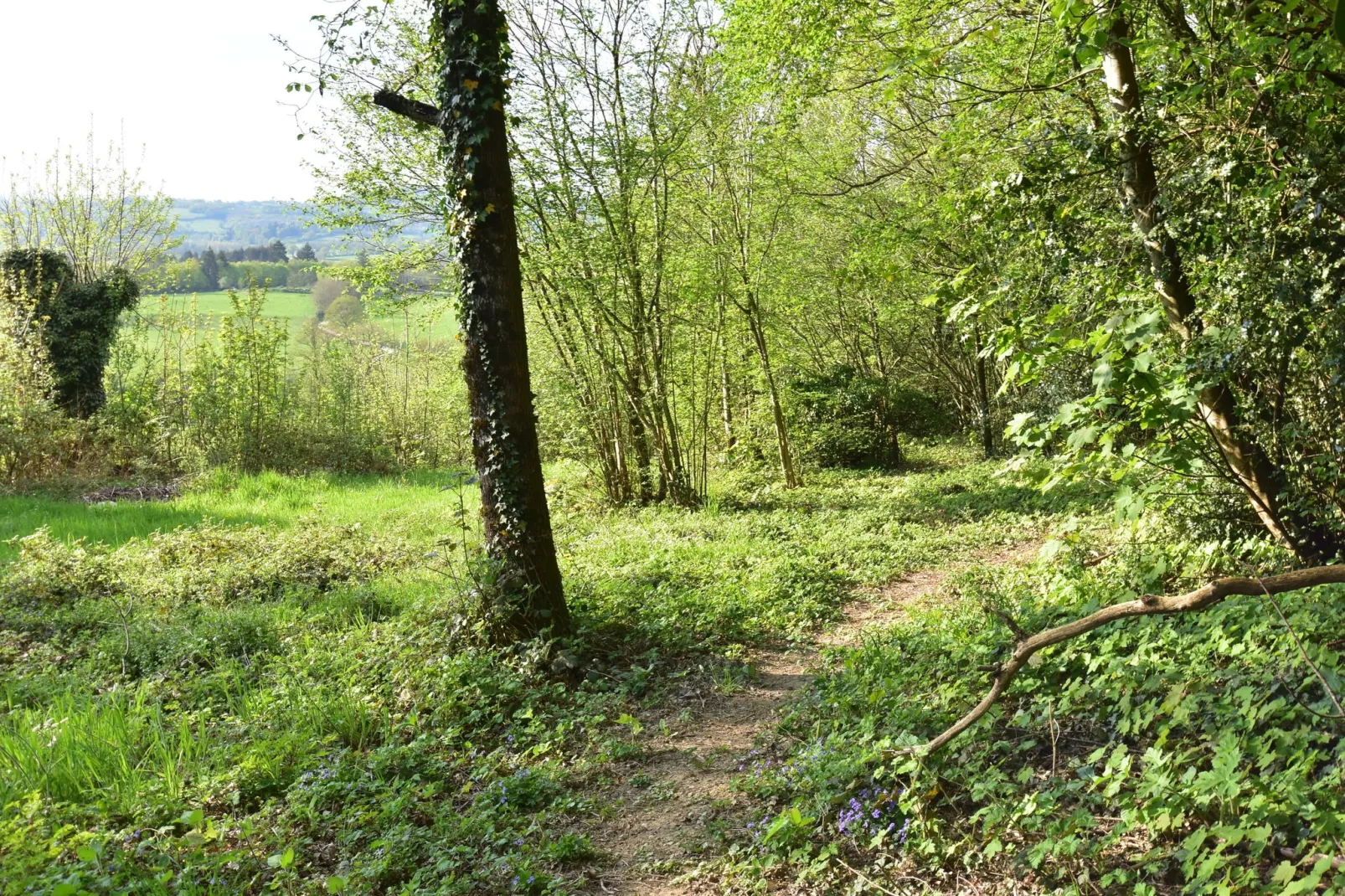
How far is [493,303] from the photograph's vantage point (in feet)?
17.1

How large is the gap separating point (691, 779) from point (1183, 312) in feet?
12.7

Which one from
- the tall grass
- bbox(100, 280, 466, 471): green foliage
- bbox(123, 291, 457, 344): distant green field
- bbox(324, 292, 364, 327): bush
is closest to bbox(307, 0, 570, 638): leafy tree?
the tall grass

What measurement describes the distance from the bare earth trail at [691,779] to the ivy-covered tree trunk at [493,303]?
4.53ft

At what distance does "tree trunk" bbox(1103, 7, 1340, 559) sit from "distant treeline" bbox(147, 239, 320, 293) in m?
17.6

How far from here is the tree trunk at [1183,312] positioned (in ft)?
14.2

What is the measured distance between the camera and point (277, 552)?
820 cm

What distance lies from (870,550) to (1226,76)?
539 cm

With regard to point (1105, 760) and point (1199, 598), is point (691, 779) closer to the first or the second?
point (1105, 760)

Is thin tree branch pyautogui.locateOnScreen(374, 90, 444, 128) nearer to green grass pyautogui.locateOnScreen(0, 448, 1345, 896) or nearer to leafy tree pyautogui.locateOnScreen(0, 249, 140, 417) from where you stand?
green grass pyautogui.locateOnScreen(0, 448, 1345, 896)

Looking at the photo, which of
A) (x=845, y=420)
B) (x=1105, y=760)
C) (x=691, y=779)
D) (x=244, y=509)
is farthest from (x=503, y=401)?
(x=845, y=420)

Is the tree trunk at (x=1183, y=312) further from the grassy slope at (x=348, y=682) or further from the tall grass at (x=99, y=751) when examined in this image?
the tall grass at (x=99, y=751)

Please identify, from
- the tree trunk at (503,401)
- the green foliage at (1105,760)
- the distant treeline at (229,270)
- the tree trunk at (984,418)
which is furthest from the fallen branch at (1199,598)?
the distant treeline at (229,270)

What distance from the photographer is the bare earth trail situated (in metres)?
3.25

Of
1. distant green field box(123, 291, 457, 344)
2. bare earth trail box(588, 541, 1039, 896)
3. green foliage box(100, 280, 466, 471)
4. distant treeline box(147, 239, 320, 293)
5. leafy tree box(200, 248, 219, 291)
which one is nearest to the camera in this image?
bare earth trail box(588, 541, 1039, 896)
